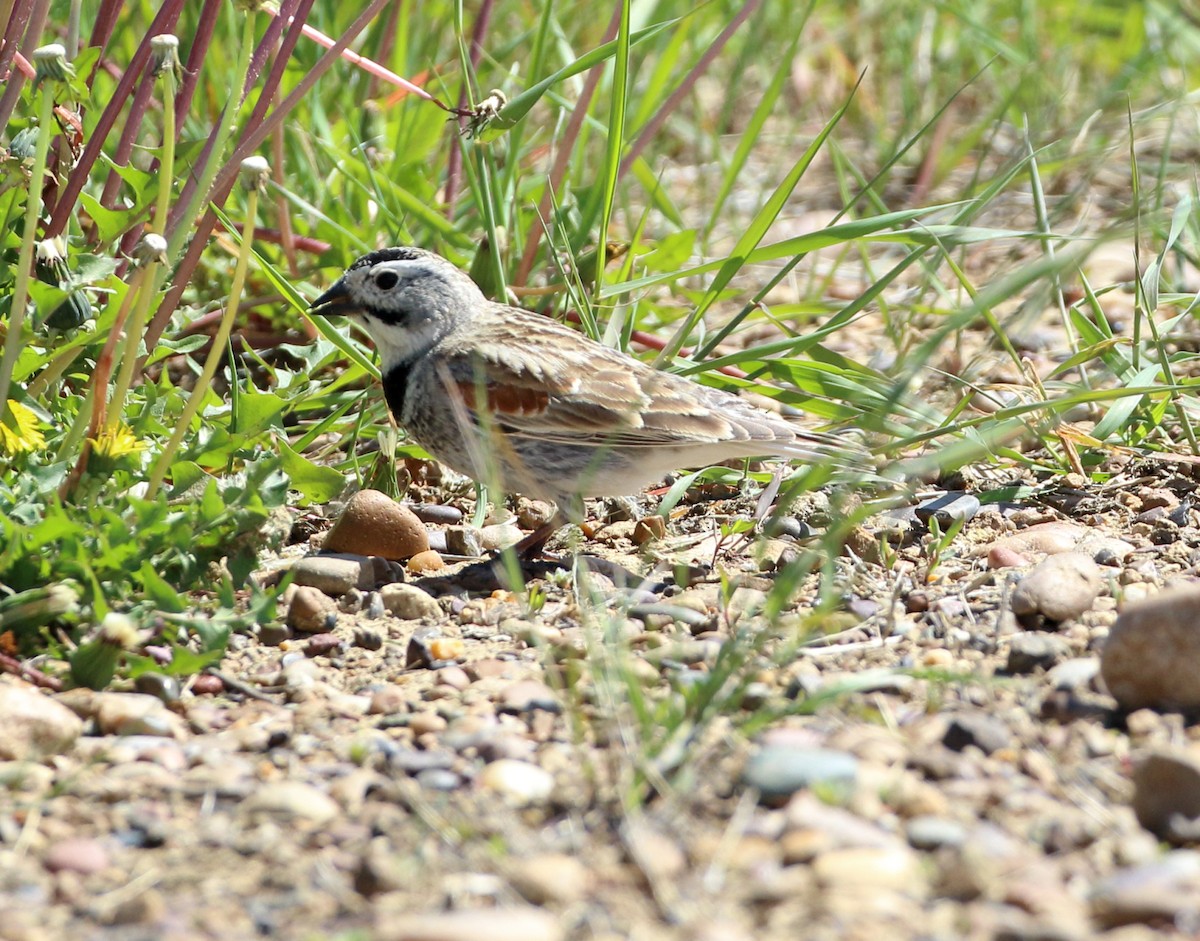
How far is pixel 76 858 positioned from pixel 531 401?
90.4 inches

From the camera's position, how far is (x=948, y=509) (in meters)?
4.38

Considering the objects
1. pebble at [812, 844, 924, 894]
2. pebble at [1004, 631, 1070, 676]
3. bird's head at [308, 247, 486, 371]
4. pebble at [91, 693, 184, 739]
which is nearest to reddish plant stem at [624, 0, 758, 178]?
bird's head at [308, 247, 486, 371]

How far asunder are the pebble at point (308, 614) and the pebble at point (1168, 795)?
1933 mm

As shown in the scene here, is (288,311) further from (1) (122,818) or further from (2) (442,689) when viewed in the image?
(1) (122,818)

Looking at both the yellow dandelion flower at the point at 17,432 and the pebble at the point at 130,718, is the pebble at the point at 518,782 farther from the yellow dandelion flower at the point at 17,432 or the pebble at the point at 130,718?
the yellow dandelion flower at the point at 17,432

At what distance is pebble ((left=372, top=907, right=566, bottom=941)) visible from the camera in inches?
79.6

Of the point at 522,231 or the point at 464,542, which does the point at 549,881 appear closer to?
the point at 464,542

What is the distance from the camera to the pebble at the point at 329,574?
12.5ft

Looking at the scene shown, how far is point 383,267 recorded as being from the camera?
14.9 feet

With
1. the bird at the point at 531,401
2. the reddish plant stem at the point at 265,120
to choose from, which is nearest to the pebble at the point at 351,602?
the bird at the point at 531,401

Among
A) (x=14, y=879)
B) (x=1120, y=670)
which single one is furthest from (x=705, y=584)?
(x=14, y=879)

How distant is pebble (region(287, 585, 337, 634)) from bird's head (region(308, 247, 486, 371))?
1138 mm

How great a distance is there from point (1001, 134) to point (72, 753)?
6493 mm

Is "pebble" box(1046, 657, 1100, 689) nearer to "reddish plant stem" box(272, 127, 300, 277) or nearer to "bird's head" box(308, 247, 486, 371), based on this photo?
"bird's head" box(308, 247, 486, 371)
